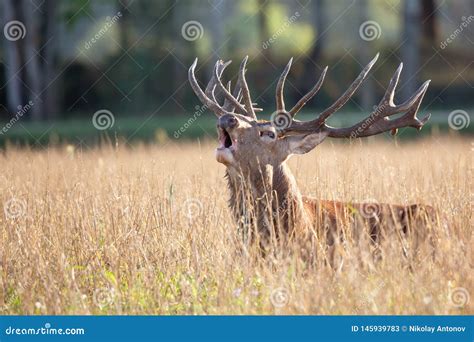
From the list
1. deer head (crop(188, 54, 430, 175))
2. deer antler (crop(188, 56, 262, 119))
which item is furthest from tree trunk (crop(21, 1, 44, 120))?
deer head (crop(188, 54, 430, 175))

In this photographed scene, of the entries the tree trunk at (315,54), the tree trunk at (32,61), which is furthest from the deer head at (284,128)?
the tree trunk at (315,54)

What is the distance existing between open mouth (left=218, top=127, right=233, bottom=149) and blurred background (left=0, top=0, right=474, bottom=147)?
16.7 metres

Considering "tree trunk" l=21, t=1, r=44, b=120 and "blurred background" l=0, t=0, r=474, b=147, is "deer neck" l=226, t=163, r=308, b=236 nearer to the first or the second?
"blurred background" l=0, t=0, r=474, b=147

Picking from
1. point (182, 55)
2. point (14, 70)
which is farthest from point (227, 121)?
point (182, 55)

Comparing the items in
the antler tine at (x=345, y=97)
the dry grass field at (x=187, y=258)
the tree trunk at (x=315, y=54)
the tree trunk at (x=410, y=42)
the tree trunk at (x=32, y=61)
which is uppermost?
the tree trunk at (x=315, y=54)

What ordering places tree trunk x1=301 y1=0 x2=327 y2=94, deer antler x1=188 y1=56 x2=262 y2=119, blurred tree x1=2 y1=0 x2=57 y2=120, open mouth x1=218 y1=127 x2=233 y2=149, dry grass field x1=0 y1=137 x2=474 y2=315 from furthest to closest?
tree trunk x1=301 y1=0 x2=327 y2=94
blurred tree x1=2 y1=0 x2=57 y2=120
deer antler x1=188 y1=56 x2=262 y2=119
open mouth x1=218 y1=127 x2=233 y2=149
dry grass field x1=0 y1=137 x2=474 y2=315

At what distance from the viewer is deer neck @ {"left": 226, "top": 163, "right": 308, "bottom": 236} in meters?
6.77

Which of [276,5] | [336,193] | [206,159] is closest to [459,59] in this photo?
[276,5]

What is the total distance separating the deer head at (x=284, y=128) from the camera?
675 cm

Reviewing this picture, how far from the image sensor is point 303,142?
704 cm

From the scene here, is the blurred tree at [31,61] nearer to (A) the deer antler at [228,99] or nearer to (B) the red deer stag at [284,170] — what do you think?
(A) the deer antler at [228,99]

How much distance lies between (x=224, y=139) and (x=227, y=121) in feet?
0.72
